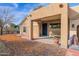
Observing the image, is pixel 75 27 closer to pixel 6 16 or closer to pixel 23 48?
pixel 23 48

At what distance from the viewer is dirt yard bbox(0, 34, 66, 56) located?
→ 168 inches

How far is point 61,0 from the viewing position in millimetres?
4152

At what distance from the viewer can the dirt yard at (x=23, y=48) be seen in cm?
426

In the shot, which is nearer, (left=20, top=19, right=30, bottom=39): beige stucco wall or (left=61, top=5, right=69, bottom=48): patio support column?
(left=61, top=5, right=69, bottom=48): patio support column

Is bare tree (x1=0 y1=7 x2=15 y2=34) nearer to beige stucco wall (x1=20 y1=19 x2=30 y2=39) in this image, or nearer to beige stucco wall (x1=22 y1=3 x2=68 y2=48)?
beige stucco wall (x1=20 y1=19 x2=30 y2=39)

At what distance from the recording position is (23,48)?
14.1ft

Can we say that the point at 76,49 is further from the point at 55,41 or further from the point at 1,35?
the point at 1,35

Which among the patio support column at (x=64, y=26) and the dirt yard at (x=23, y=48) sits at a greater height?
the patio support column at (x=64, y=26)

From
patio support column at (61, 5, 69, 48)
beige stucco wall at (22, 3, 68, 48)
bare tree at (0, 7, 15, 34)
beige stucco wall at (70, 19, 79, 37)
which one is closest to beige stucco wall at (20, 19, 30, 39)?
beige stucco wall at (22, 3, 68, 48)

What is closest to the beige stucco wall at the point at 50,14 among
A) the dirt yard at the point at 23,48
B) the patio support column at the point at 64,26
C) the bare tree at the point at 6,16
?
the patio support column at the point at 64,26

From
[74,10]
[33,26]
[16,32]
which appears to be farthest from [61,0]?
[16,32]

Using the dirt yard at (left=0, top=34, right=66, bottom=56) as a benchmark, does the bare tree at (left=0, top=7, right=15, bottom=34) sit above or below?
above

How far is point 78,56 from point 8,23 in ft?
4.65

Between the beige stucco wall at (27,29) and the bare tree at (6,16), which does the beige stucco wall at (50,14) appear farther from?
the bare tree at (6,16)
